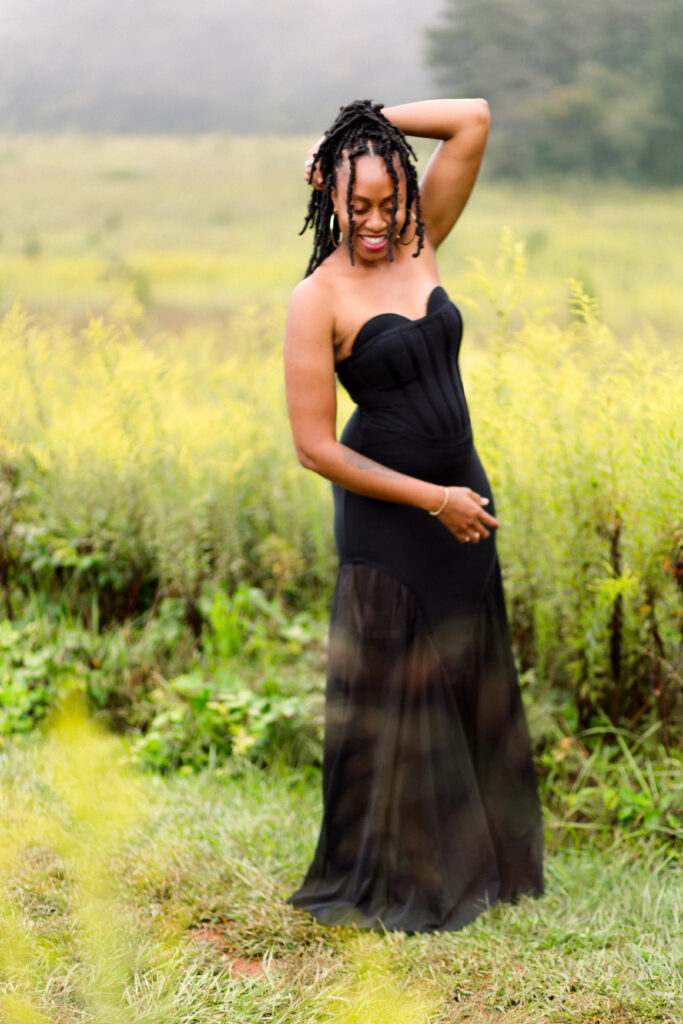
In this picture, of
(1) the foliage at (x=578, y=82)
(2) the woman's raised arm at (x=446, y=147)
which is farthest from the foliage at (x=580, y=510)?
(1) the foliage at (x=578, y=82)

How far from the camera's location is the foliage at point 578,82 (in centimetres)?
1289

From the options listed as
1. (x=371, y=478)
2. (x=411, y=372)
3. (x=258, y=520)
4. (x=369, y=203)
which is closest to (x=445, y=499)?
(x=371, y=478)

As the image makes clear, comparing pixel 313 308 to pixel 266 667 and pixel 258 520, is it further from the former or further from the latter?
pixel 258 520

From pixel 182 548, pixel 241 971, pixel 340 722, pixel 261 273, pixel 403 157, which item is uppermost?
pixel 261 273

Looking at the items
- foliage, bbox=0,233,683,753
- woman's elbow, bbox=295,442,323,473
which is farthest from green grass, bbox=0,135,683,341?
woman's elbow, bbox=295,442,323,473

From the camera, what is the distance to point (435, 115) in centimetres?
212

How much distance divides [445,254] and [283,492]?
6447mm

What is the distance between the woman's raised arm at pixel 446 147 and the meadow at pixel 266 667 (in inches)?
21.3

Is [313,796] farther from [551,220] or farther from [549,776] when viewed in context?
[551,220]

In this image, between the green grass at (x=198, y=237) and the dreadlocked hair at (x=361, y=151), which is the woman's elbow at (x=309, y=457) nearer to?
the dreadlocked hair at (x=361, y=151)

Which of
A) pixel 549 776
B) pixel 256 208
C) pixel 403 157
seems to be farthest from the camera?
pixel 256 208

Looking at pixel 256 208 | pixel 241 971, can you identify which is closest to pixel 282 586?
pixel 241 971

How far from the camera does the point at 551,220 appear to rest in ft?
36.1

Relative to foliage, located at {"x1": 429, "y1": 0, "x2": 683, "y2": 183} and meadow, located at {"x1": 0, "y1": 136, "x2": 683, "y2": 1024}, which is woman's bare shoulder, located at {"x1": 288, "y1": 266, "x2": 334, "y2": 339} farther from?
foliage, located at {"x1": 429, "y1": 0, "x2": 683, "y2": 183}
